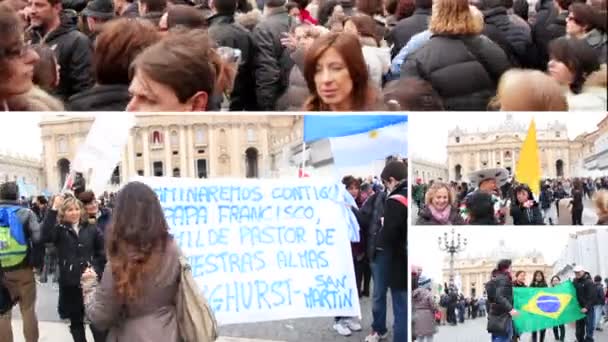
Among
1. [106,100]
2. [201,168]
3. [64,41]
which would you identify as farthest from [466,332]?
[64,41]

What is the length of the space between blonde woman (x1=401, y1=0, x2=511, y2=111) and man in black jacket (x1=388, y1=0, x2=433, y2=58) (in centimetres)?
74

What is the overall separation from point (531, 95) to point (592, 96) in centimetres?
56

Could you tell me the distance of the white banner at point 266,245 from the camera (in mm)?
3990

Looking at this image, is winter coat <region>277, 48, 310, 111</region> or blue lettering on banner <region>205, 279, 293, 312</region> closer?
blue lettering on banner <region>205, 279, 293, 312</region>

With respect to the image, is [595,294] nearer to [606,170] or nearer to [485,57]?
[606,170]

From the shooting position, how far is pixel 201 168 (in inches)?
158

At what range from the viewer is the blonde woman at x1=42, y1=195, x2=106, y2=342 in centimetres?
395

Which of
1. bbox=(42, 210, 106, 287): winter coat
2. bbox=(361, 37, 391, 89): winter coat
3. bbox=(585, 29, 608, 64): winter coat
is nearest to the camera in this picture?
bbox=(42, 210, 106, 287): winter coat

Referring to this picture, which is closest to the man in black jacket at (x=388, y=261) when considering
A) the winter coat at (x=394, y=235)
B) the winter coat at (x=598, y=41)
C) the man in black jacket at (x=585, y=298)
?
the winter coat at (x=394, y=235)

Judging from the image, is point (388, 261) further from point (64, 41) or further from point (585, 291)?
point (64, 41)

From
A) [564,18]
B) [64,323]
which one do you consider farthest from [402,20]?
[64,323]

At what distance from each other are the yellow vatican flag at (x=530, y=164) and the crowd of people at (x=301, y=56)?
130mm

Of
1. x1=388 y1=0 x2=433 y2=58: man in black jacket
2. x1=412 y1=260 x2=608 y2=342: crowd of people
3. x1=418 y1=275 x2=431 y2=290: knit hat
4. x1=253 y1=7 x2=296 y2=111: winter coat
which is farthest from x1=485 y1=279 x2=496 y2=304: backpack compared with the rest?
x1=388 y1=0 x2=433 y2=58: man in black jacket

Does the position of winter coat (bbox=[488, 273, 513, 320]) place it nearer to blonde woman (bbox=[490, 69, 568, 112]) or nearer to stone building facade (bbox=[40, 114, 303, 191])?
blonde woman (bbox=[490, 69, 568, 112])
